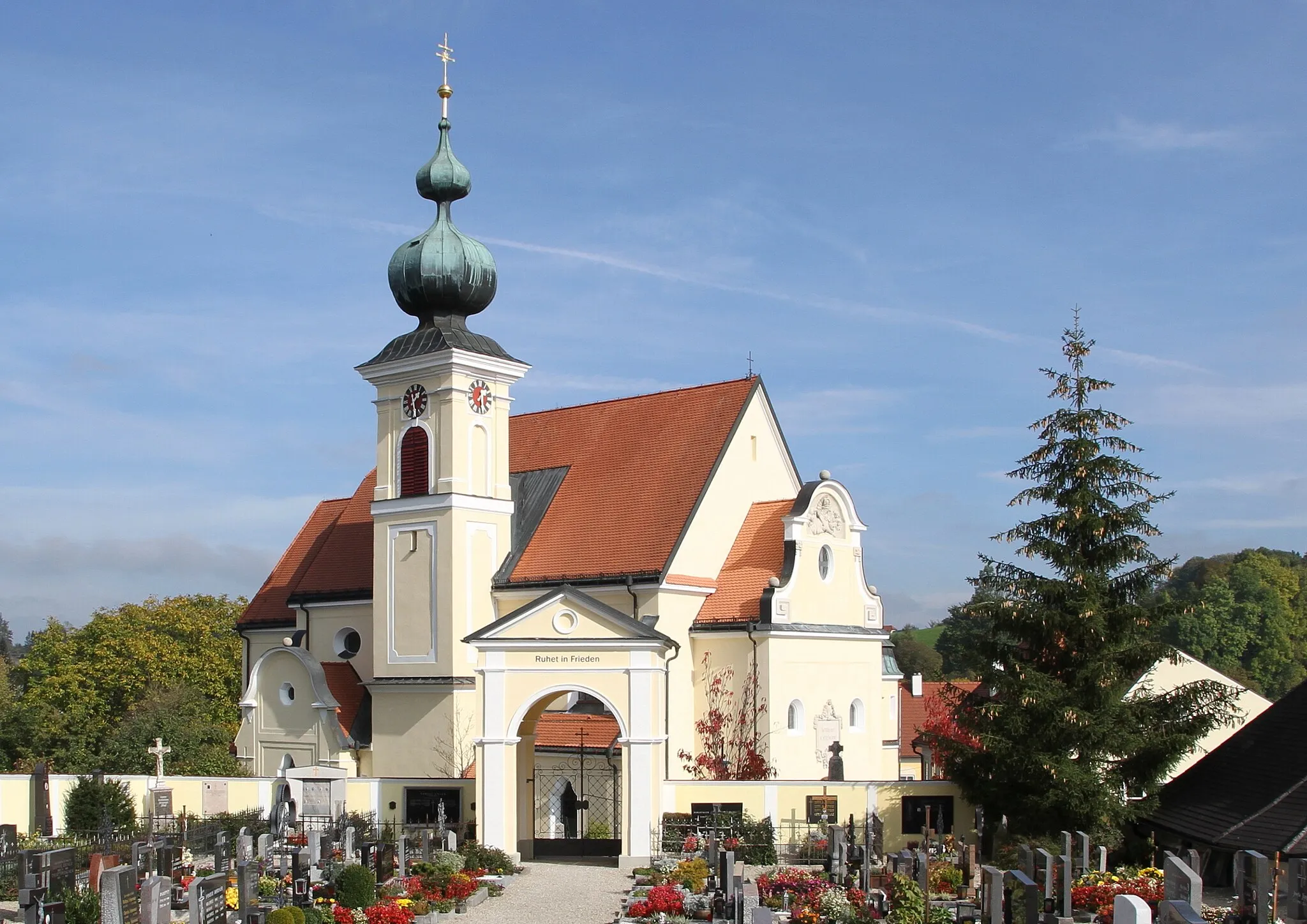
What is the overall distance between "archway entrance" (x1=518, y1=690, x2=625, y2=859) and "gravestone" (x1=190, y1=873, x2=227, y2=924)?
36.1 feet

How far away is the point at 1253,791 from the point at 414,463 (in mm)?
18897

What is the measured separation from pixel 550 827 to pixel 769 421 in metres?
10.5

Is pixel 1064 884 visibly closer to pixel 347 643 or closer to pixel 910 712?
pixel 347 643

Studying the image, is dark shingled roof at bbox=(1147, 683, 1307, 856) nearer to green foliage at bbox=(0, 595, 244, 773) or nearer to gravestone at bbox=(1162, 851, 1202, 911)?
gravestone at bbox=(1162, 851, 1202, 911)

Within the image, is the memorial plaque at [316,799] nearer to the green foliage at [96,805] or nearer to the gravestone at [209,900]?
the green foliage at [96,805]

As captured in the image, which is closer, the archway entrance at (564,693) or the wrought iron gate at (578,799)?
the archway entrance at (564,693)

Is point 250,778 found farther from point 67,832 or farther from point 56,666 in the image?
point 56,666

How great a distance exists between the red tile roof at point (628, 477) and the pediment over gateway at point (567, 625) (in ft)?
11.7

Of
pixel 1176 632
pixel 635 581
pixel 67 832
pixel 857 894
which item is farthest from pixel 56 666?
pixel 1176 632

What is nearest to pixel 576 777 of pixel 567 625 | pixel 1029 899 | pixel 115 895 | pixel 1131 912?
pixel 567 625

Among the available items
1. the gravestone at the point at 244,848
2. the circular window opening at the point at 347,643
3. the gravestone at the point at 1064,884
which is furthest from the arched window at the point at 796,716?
the gravestone at the point at 244,848

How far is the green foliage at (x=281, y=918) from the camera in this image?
58.1ft

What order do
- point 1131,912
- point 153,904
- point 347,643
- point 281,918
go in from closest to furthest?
1. point 1131,912
2. point 153,904
3. point 281,918
4. point 347,643

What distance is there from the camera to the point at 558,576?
105 ft
